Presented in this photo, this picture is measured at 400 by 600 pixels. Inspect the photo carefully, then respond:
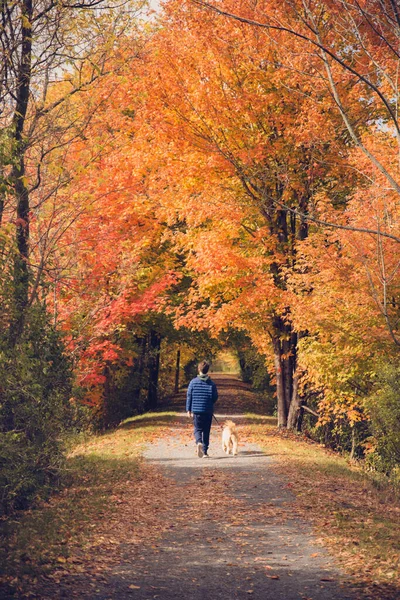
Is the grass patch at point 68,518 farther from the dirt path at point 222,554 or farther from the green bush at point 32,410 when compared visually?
the dirt path at point 222,554

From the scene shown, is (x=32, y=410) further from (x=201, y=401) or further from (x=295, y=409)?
(x=295, y=409)

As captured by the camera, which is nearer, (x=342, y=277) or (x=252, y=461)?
(x=252, y=461)

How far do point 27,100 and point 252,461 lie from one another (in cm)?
788

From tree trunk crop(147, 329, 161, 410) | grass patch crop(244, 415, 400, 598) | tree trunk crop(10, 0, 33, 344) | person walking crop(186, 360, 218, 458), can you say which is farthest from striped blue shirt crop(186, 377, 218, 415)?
tree trunk crop(147, 329, 161, 410)

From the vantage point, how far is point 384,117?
18.4m

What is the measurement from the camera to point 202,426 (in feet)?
45.1

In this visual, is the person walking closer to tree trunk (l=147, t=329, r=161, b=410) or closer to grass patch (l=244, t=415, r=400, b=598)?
grass patch (l=244, t=415, r=400, b=598)

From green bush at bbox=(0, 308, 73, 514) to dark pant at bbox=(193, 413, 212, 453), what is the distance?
3.73 meters

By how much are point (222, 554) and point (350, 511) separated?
2652 millimetres

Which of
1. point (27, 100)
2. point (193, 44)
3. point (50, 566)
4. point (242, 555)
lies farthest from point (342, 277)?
point (50, 566)

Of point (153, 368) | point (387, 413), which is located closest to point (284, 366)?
point (387, 413)

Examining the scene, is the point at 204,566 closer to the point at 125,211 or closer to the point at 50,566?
the point at 50,566

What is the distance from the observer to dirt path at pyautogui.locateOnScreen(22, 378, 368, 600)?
5.93 meters

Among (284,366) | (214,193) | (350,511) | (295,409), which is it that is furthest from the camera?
(284,366)
